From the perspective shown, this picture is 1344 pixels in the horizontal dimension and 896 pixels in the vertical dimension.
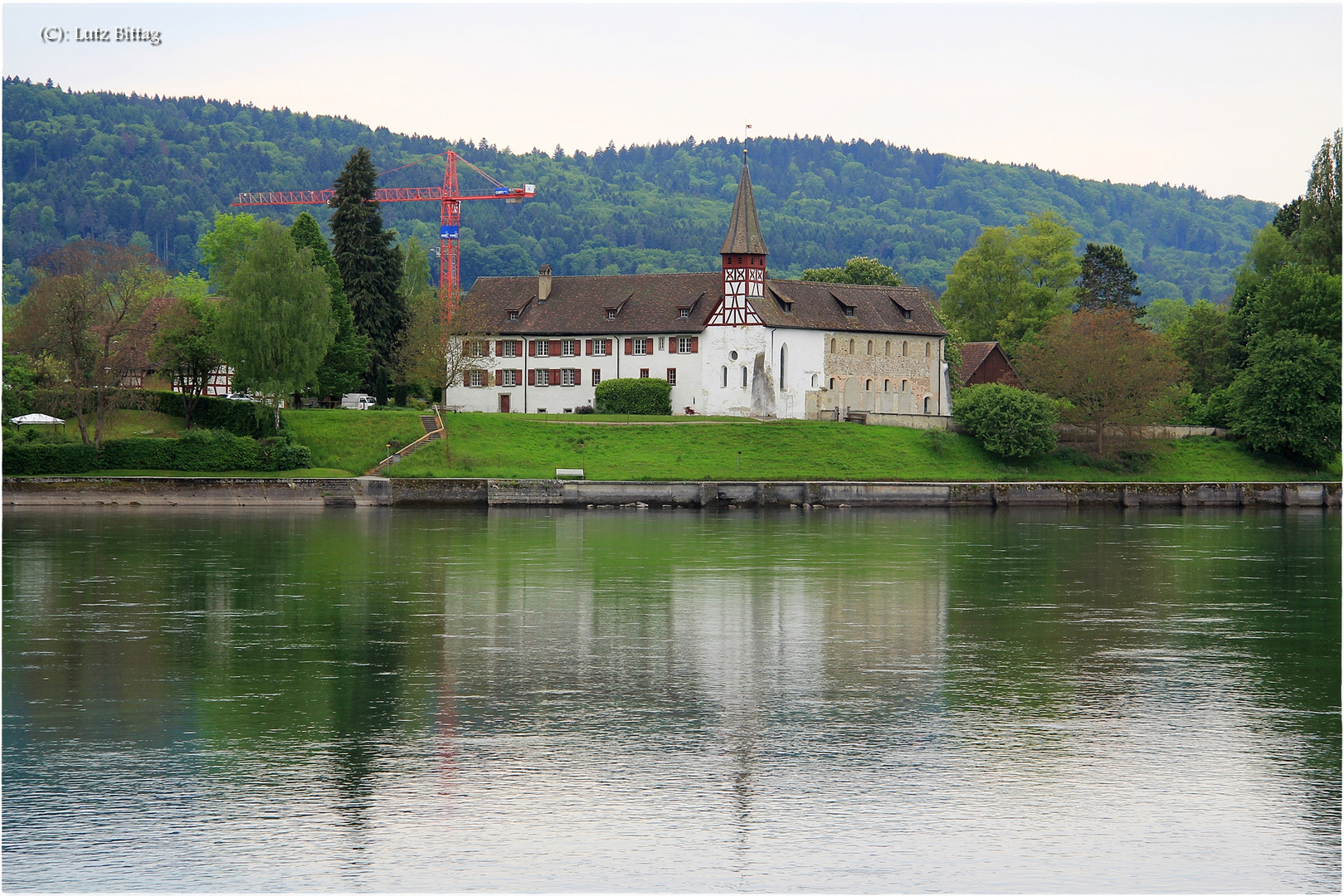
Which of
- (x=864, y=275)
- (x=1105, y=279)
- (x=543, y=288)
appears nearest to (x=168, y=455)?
(x=543, y=288)

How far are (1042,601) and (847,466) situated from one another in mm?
43298

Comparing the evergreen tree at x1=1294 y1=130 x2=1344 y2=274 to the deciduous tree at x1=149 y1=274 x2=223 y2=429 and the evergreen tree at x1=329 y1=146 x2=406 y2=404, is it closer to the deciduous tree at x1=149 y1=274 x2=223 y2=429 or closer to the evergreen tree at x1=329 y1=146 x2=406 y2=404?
the evergreen tree at x1=329 y1=146 x2=406 y2=404

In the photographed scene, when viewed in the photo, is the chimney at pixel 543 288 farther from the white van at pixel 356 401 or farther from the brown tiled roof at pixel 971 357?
the brown tiled roof at pixel 971 357

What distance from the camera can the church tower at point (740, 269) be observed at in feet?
293

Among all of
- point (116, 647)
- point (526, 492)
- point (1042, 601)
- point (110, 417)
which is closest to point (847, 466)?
point (526, 492)

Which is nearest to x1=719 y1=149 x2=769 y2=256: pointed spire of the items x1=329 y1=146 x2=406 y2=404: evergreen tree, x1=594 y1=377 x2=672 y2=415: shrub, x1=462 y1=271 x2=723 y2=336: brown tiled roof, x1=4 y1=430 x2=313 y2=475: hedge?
x1=462 y1=271 x2=723 y2=336: brown tiled roof

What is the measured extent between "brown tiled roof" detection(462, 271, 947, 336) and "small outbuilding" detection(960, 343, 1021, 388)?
6428mm

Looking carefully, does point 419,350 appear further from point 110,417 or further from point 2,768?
point 2,768

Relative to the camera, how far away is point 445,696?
21406 millimetres

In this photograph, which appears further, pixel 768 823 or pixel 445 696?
pixel 445 696

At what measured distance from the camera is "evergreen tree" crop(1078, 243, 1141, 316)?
125 metres

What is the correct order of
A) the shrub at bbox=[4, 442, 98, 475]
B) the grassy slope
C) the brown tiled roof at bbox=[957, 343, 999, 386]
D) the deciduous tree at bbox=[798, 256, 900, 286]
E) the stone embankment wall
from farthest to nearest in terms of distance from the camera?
the deciduous tree at bbox=[798, 256, 900, 286] < the brown tiled roof at bbox=[957, 343, 999, 386] < the grassy slope < the shrub at bbox=[4, 442, 98, 475] < the stone embankment wall

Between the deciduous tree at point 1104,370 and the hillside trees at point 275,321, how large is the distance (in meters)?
42.6

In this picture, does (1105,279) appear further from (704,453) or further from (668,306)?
(704,453)
